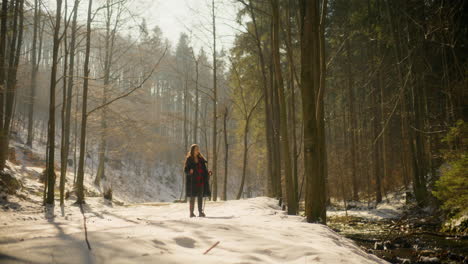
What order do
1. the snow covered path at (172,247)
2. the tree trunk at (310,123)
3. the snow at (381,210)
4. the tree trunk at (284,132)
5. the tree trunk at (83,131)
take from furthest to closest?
the snow at (381,210) → the tree trunk at (83,131) → the tree trunk at (284,132) → the tree trunk at (310,123) → the snow covered path at (172,247)

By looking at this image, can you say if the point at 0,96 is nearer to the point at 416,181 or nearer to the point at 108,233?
the point at 108,233

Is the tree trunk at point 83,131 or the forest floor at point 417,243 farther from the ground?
the tree trunk at point 83,131

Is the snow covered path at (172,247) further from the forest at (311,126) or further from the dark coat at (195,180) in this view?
the dark coat at (195,180)

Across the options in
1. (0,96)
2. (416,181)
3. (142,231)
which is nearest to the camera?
(142,231)

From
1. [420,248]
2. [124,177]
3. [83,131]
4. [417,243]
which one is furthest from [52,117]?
[124,177]

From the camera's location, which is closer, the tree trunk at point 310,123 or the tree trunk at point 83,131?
the tree trunk at point 310,123

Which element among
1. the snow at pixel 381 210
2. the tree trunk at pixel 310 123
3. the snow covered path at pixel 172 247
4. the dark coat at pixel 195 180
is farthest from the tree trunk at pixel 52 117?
the snow at pixel 381 210

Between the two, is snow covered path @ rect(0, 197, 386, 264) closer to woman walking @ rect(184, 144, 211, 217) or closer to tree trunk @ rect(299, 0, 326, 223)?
tree trunk @ rect(299, 0, 326, 223)

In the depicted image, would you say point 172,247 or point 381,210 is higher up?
point 172,247

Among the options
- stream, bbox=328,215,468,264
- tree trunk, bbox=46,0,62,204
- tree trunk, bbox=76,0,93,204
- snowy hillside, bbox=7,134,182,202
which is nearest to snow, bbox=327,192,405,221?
stream, bbox=328,215,468,264

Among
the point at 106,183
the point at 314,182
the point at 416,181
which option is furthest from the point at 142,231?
the point at 106,183

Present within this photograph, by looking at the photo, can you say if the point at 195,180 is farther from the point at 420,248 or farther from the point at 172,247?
the point at 420,248

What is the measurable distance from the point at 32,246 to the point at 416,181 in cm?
1422

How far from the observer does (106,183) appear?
27.5m
